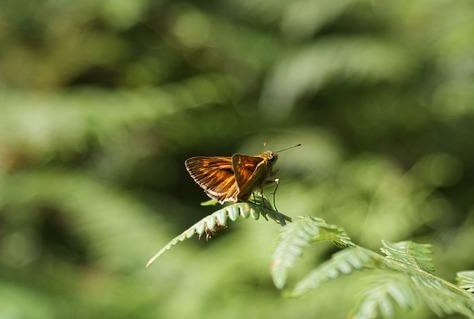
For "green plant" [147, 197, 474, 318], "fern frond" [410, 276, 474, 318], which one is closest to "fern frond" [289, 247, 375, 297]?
"green plant" [147, 197, 474, 318]

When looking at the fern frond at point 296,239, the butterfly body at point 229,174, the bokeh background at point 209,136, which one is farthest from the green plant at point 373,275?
the bokeh background at point 209,136

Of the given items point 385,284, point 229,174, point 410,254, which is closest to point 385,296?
point 385,284

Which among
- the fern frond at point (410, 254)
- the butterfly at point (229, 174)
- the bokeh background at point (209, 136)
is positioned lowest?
the fern frond at point (410, 254)

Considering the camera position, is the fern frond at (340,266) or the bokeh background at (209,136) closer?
the fern frond at (340,266)

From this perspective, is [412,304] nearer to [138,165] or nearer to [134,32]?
[138,165]

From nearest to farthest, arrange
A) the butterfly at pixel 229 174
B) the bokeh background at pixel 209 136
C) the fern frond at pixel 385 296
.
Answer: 1. the fern frond at pixel 385 296
2. the butterfly at pixel 229 174
3. the bokeh background at pixel 209 136

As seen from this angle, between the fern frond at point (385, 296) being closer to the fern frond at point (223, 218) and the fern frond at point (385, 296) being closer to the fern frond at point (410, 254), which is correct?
the fern frond at point (410, 254)

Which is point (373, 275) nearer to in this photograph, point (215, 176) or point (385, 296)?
point (385, 296)

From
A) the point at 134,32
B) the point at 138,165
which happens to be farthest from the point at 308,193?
the point at 134,32
